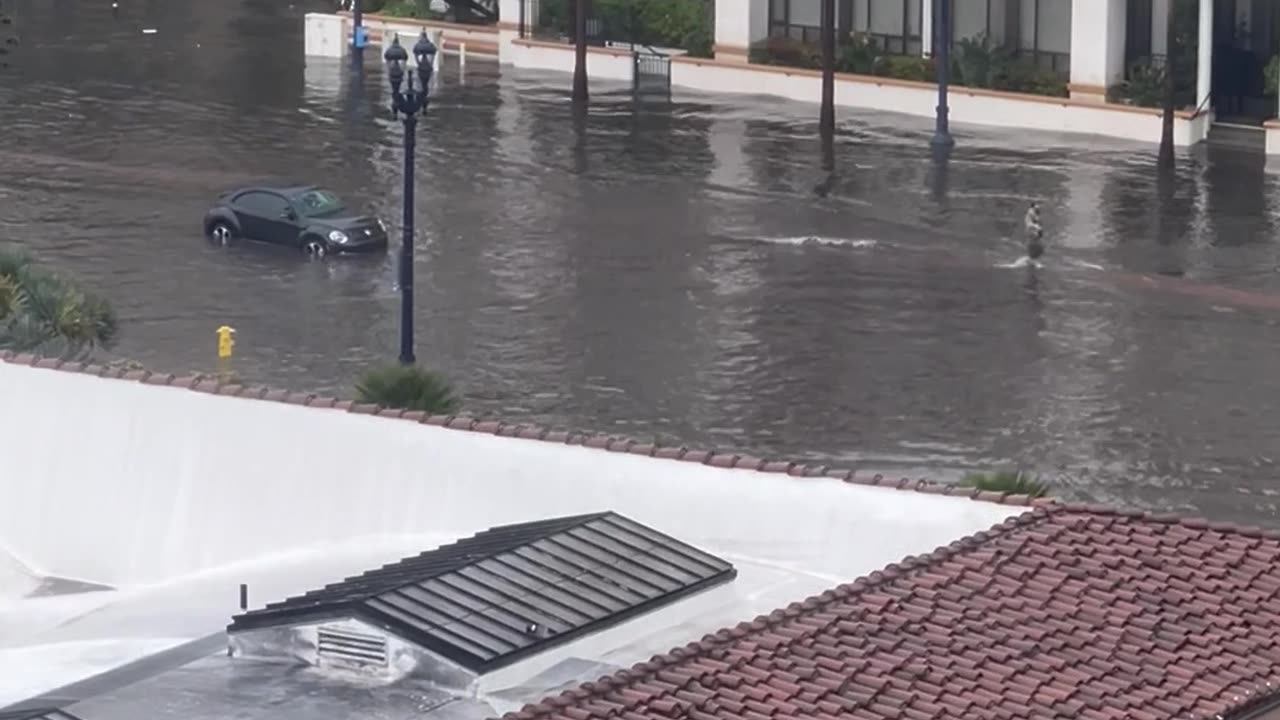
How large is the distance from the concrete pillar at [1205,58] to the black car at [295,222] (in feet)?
65.4

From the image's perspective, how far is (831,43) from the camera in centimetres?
5947

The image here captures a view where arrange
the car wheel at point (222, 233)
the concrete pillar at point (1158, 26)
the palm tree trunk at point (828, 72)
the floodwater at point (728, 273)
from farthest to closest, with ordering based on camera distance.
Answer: the concrete pillar at point (1158, 26), the palm tree trunk at point (828, 72), the car wheel at point (222, 233), the floodwater at point (728, 273)

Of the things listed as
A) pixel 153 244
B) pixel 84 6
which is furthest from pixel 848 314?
pixel 84 6

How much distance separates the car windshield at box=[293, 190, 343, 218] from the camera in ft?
159

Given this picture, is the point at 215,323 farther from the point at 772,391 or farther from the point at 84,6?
the point at 84,6

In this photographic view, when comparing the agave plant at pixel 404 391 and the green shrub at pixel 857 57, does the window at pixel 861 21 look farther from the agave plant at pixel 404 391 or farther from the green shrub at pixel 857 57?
the agave plant at pixel 404 391

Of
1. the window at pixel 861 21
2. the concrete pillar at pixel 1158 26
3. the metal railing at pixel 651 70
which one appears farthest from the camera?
the metal railing at pixel 651 70

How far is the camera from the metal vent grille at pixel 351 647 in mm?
17422

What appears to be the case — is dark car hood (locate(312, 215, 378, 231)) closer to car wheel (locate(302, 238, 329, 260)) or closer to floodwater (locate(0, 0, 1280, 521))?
car wheel (locate(302, 238, 329, 260))

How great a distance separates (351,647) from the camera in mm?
17547

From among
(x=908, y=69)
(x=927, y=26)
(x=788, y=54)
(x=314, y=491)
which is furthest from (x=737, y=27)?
(x=314, y=491)

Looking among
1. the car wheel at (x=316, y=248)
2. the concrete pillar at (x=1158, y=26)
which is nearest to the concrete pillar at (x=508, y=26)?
the concrete pillar at (x=1158, y=26)

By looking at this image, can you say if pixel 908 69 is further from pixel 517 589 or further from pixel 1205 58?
pixel 517 589

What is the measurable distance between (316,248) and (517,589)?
30174 mm
